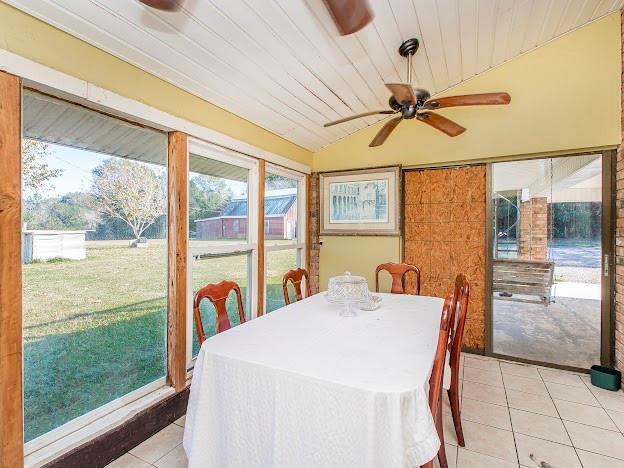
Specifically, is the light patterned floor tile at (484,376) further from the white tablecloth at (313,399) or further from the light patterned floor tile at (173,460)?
the light patterned floor tile at (173,460)

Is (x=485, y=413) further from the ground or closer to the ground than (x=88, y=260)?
closer to the ground

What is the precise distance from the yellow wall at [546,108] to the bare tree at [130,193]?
8.47ft

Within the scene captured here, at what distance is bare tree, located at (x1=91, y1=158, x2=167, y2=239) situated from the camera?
1936mm

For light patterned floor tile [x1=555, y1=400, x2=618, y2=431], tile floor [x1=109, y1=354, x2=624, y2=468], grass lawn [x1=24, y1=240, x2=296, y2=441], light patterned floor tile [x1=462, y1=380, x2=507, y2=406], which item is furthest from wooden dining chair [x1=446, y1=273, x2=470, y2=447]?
grass lawn [x1=24, y1=240, x2=296, y2=441]

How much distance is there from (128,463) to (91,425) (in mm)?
300

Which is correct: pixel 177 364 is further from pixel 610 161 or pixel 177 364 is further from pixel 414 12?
pixel 610 161

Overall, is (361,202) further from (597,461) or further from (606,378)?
(597,461)

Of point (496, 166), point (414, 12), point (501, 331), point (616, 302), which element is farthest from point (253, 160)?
point (616, 302)

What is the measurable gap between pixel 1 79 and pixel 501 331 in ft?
13.3

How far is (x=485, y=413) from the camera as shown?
87.8 inches

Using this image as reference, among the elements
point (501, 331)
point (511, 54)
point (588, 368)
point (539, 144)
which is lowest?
point (588, 368)

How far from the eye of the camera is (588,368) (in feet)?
9.15

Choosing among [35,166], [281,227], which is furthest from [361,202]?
[35,166]

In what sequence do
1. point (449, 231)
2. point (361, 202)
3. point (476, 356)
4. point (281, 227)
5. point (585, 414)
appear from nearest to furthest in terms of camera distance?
1. point (585, 414)
2. point (476, 356)
3. point (449, 231)
4. point (281, 227)
5. point (361, 202)
